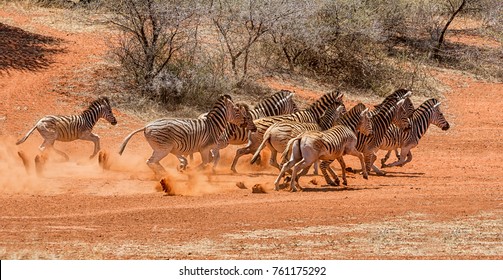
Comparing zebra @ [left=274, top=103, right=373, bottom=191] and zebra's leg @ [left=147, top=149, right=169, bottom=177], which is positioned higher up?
zebra @ [left=274, top=103, right=373, bottom=191]

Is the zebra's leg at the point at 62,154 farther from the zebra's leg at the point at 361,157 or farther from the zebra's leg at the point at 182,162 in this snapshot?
the zebra's leg at the point at 361,157

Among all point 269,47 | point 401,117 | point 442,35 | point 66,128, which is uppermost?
point 401,117

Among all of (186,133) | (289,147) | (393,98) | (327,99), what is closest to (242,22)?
(393,98)

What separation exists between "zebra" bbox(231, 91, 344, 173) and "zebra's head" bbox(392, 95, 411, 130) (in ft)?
4.60

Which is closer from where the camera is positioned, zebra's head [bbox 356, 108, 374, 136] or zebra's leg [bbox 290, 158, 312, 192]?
zebra's leg [bbox 290, 158, 312, 192]

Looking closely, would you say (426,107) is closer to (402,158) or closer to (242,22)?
(402,158)

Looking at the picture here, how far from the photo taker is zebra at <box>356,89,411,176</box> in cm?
2236

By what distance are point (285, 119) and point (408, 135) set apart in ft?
10.2

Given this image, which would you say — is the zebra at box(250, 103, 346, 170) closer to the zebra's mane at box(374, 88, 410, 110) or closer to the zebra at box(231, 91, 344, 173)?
the zebra at box(231, 91, 344, 173)

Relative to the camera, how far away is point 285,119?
2195 cm

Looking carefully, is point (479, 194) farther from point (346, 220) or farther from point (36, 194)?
point (36, 194)

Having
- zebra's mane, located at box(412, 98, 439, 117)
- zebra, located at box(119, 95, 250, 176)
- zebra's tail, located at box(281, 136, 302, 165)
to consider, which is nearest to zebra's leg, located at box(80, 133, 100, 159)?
zebra, located at box(119, 95, 250, 176)

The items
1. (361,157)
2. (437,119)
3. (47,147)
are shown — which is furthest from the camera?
(437,119)

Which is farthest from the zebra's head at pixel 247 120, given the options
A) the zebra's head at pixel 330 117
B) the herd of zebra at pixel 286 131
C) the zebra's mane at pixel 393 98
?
the zebra's mane at pixel 393 98
